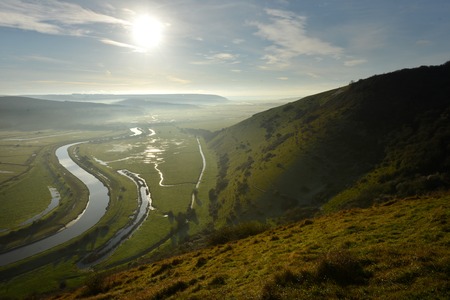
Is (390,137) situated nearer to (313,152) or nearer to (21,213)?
(313,152)

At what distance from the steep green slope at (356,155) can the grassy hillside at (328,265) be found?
27995 millimetres

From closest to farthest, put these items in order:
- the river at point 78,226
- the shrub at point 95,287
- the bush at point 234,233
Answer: the shrub at point 95,287 < the bush at point 234,233 < the river at point 78,226

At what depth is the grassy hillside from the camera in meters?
18.2

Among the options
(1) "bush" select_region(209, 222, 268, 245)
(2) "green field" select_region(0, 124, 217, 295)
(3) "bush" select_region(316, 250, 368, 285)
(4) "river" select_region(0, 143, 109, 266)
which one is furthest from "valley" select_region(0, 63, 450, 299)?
(4) "river" select_region(0, 143, 109, 266)

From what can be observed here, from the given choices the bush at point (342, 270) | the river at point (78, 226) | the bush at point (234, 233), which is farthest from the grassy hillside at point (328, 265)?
the river at point (78, 226)

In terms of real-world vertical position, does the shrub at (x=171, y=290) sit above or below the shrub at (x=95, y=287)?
above

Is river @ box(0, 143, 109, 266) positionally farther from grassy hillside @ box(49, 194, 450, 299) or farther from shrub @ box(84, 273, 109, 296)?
grassy hillside @ box(49, 194, 450, 299)

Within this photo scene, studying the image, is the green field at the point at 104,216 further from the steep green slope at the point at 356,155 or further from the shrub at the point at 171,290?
the shrub at the point at 171,290

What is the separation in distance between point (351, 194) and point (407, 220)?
38.0m

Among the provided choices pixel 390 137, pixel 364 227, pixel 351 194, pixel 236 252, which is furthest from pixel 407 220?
pixel 390 137

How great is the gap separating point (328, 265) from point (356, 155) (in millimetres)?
77593

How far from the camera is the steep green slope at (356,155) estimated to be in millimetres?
68188

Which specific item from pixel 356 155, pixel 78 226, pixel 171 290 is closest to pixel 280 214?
pixel 356 155

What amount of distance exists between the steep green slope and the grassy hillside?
27995 mm
